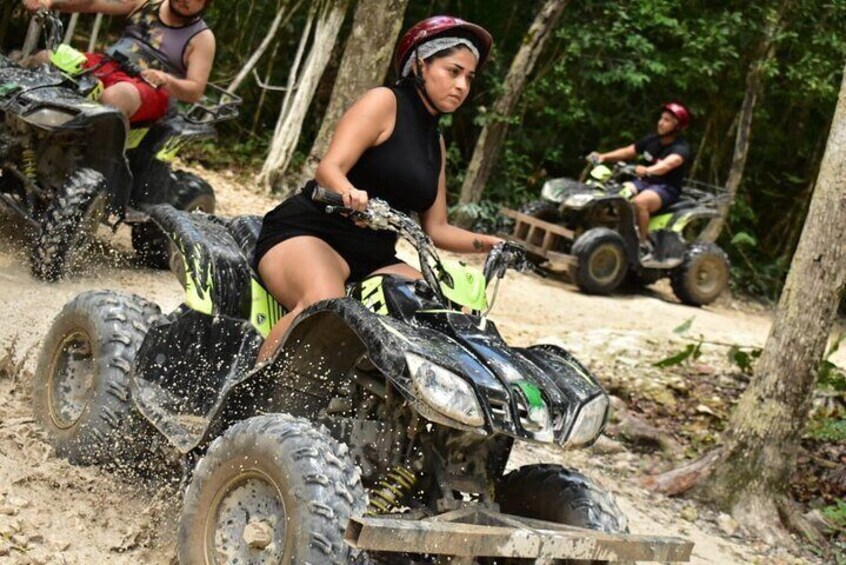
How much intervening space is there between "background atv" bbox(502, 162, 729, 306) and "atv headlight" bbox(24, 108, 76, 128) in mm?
6332

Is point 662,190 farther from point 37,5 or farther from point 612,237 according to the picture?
point 37,5

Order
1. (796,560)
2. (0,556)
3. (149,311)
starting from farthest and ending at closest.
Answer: (796,560) → (149,311) → (0,556)

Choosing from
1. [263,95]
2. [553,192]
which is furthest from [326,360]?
[263,95]

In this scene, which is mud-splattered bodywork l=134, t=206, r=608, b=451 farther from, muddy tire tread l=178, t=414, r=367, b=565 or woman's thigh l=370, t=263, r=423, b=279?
muddy tire tread l=178, t=414, r=367, b=565

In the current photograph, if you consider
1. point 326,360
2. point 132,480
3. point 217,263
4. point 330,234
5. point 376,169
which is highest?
point 376,169

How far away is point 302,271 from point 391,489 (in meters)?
0.86

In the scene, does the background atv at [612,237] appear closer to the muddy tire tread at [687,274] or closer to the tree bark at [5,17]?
the muddy tire tread at [687,274]

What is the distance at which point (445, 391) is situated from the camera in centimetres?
308

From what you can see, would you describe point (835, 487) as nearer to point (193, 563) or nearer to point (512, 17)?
point (193, 563)

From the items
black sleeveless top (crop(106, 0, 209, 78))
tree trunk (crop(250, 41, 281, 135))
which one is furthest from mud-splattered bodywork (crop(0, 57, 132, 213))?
tree trunk (crop(250, 41, 281, 135))

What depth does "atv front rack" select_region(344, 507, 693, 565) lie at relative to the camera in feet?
9.41

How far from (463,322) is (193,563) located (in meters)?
1.09

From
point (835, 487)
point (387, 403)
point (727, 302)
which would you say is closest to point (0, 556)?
point (387, 403)

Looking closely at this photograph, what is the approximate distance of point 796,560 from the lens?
18.5 feet
